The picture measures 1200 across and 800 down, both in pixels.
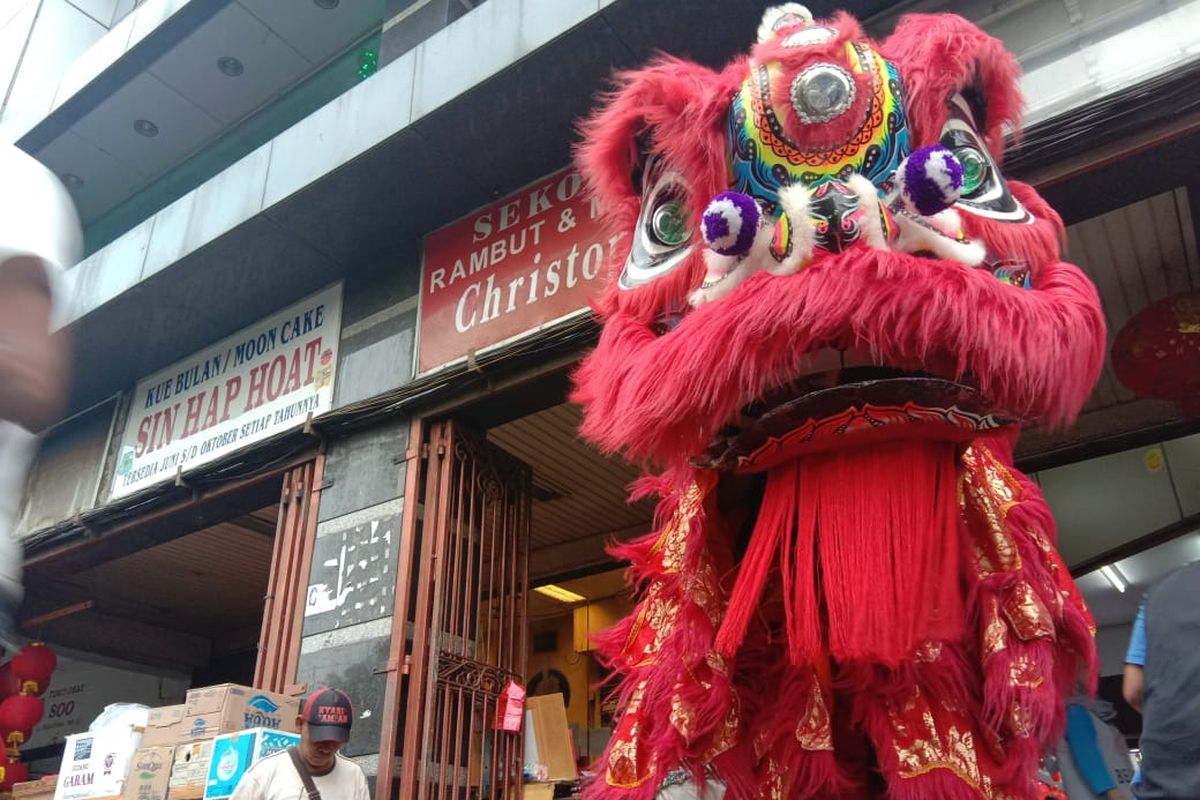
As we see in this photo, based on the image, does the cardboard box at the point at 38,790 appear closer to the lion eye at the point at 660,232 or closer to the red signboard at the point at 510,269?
the red signboard at the point at 510,269

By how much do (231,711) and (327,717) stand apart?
631mm

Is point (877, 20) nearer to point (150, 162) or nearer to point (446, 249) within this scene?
point (446, 249)

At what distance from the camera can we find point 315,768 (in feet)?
11.3

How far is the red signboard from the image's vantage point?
426cm

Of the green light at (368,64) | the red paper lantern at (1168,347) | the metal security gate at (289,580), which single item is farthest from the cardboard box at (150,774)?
the green light at (368,64)

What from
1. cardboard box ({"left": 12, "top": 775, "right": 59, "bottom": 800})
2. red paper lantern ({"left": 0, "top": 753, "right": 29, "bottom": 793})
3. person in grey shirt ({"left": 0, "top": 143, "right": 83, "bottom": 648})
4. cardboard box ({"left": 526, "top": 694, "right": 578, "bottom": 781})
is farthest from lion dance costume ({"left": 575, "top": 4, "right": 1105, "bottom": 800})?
red paper lantern ({"left": 0, "top": 753, "right": 29, "bottom": 793})

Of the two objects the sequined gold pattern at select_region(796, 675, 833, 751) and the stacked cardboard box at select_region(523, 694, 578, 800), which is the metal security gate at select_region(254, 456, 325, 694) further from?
the sequined gold pattern at select_region(796, 675, 833, 751)

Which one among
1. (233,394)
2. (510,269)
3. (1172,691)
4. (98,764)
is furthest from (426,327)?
(1172,691)

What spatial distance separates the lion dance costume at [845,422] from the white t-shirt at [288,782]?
1.91m

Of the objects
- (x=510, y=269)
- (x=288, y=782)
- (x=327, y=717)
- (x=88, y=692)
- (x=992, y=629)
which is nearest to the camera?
(x=992, y=629)

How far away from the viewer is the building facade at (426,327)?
368 centimetres

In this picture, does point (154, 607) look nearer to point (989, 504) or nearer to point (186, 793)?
point (186, 793)

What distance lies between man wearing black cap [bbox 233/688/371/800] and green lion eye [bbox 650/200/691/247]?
238 cm

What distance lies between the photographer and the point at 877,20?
3.62 metres
